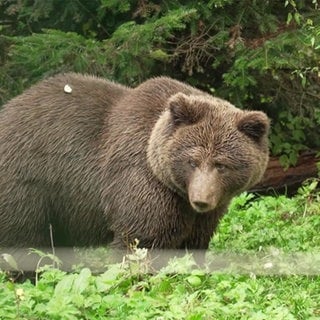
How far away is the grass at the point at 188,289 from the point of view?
487 cm

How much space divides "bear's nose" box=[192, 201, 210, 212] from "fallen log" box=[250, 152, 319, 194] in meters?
3.56

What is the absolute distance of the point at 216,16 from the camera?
8.69m

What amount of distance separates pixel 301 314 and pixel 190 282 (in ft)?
2.30

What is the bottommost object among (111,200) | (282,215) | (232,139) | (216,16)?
(282,215)

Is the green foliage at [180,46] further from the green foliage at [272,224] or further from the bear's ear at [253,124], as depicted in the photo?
the bear's ear at [253,124]

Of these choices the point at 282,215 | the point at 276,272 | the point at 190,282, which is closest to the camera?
the point at 190,282

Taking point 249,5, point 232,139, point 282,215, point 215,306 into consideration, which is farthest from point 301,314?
point 249,5

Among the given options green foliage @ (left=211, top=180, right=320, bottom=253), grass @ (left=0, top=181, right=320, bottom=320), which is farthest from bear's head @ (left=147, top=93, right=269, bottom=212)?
green foliage @ (left=211, top=180, right=320, bottom=253)

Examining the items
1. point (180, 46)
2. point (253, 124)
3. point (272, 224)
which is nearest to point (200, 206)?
point (253, 124)

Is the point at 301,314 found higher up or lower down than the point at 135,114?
lower down

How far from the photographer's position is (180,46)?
29.2ft

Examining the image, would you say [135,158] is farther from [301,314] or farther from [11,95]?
[11,95]

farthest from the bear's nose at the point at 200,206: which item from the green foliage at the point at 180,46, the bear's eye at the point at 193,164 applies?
the green foliage at the point at 180,46

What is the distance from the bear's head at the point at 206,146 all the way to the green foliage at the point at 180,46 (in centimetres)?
203
